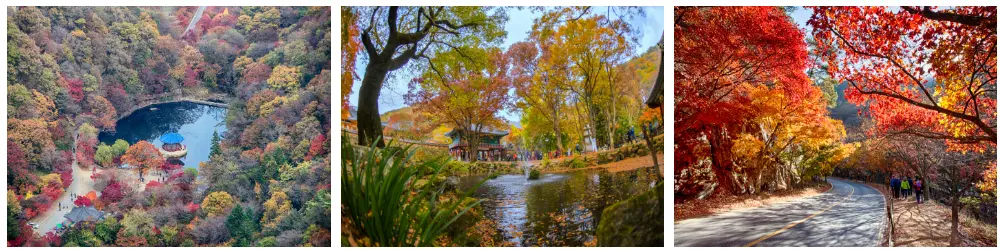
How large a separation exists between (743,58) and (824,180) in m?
1.02

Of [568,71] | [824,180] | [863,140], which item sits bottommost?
[824,180]

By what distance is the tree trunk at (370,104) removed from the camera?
3.97 meters

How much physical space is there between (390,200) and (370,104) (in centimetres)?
72

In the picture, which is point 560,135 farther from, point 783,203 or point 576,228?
point 783,203

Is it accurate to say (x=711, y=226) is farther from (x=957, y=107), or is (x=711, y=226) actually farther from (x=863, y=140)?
(x=957, y=107)

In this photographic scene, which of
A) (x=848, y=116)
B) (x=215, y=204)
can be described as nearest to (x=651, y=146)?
(x=848, y=116)

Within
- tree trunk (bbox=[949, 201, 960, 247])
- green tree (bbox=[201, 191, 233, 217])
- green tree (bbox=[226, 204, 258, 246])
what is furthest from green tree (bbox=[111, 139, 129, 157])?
tree trunk (bbox=[949, 201, 960, 247])

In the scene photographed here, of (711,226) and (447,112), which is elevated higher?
(447,112)

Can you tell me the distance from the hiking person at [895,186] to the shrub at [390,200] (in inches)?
110

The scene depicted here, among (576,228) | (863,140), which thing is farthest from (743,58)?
(576,228)

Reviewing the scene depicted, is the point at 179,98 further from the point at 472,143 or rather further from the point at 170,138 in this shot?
the point at 472,143

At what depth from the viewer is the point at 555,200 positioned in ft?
13.1

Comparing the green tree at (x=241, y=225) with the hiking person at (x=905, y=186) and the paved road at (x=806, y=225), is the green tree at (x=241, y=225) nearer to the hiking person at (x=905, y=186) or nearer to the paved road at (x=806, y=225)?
the paved road at (x=806, y=225)

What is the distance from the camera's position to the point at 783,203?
4.08 m
